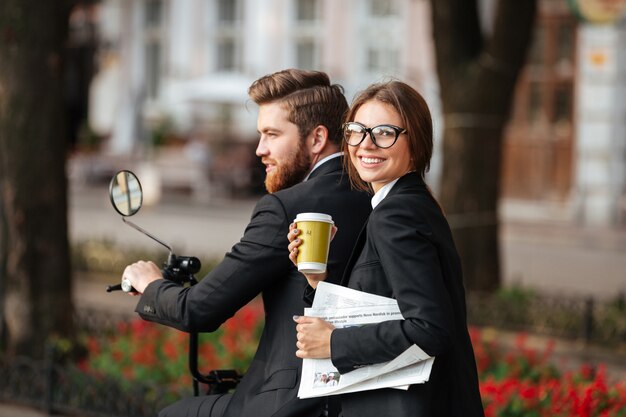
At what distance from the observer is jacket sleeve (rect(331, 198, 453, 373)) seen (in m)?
2.69

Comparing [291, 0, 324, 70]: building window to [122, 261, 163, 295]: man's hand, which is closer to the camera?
[122, 261, 163, 295]: man's hand

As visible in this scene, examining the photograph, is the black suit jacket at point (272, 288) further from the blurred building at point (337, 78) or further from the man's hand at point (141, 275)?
the blurred building at point (337, 78)

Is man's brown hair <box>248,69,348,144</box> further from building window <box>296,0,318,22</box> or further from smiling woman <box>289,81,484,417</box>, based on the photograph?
building window <box>296,0,318,22</box>

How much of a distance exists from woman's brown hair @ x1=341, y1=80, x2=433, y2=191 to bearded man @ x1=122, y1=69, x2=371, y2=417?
0.35 meters

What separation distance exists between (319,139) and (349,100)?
18719 mm

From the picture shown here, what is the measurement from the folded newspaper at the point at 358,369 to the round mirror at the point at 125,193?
0.83m

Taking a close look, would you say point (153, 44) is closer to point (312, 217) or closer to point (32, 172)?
point (32, 172)

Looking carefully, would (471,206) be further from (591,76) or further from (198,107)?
(198,107)

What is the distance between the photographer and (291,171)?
336 cm

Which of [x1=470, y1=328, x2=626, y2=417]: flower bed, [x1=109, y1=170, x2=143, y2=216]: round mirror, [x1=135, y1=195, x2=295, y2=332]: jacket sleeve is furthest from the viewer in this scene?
[x1=470, y1=328, x2=626, y2=417]: flower bed

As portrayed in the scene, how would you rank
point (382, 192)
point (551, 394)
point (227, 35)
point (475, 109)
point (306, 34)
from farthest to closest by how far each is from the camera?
1. point (227, 35)
2. point (306, 34)
3. point (475, 109)
4. point (551, 394)
5. point (382, 192)

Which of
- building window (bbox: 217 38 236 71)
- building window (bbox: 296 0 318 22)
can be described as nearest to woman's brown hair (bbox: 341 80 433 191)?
building window (bbox: 296 0 318 22)

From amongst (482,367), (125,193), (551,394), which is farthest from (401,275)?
(482,367)

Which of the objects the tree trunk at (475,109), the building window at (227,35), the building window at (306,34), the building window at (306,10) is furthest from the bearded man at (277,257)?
the building window at (227,35)
